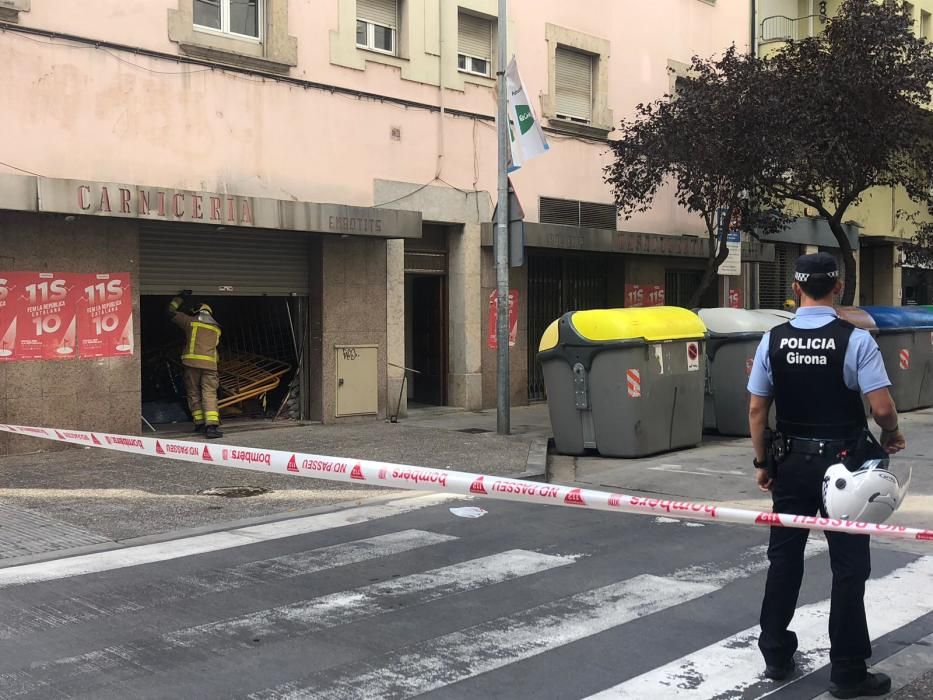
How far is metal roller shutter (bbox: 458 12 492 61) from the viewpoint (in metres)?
16.1

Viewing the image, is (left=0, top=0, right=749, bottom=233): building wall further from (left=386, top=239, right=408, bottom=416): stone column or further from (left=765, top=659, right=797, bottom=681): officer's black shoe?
(left=765, top=659, right=797, bottom=681): officer's black shoe

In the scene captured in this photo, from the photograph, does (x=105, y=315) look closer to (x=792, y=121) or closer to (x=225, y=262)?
(x=225, y=262)

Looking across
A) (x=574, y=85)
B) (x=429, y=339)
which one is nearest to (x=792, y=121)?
(x=574, y=85)

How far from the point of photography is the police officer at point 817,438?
4.26 m

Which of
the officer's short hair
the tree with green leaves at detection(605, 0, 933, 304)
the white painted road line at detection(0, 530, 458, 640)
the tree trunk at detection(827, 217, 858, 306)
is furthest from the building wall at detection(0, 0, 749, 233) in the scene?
the officer's short hair

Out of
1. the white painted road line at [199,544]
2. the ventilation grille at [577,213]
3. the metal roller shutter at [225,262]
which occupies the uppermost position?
the ventilation grille at [577,213]

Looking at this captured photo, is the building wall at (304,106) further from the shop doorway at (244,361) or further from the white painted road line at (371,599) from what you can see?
the white painted road line at (371,599)

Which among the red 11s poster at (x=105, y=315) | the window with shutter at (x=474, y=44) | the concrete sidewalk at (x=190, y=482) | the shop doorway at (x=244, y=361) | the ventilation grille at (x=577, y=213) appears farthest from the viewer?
the ventilation grille at (x=577, y=213)

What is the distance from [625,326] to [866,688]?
7.15 meters

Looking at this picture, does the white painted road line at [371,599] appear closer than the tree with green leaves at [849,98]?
Yes

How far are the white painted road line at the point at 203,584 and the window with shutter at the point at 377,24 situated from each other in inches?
363

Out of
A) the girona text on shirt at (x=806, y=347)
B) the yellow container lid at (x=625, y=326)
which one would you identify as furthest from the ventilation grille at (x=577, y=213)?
the girona text on shirt at (x=806, y=347)

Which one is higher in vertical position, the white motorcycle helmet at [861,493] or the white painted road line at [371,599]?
the white motorcycle helmet at [861,493]

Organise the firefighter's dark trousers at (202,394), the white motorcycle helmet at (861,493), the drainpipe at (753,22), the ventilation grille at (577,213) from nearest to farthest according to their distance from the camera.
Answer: the white motorcycle helmet at (861,493)
the firefighter's dark trousers at (202,394)
the ventilation grille at (577,213)
the drainpipe at (753,22)
